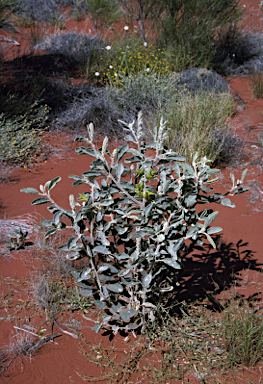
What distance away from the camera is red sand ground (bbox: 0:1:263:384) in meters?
1.92

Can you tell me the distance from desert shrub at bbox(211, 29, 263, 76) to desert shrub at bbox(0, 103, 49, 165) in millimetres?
4300

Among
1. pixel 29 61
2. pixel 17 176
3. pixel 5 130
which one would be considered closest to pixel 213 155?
pixel 17 176

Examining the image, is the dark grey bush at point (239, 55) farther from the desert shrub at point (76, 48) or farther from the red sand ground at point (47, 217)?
the desert shrub at point (76, 48)

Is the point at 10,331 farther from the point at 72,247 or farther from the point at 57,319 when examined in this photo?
the point at 72,247

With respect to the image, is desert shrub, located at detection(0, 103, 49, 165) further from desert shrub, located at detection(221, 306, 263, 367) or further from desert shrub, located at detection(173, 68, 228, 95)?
desert shrub, located at detection(221, 306, 263, 367)

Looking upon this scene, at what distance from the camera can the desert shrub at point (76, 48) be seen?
654 centimetres

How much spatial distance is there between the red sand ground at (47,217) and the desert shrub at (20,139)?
0.23 meters

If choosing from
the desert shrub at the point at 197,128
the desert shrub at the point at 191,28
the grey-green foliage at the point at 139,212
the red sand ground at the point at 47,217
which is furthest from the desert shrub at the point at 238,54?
the grey-green foliage at the point at 139,212

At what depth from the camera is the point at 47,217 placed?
129 inches

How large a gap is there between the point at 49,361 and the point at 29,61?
6.25 m

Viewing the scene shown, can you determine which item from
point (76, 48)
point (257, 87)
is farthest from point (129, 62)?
point (257, 87)

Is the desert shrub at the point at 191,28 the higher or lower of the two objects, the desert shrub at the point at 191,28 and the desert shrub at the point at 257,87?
the higher

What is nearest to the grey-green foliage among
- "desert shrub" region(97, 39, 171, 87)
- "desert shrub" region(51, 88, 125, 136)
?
"desert shrub" region(51, 88, 125, 136)

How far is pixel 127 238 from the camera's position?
196 cm
